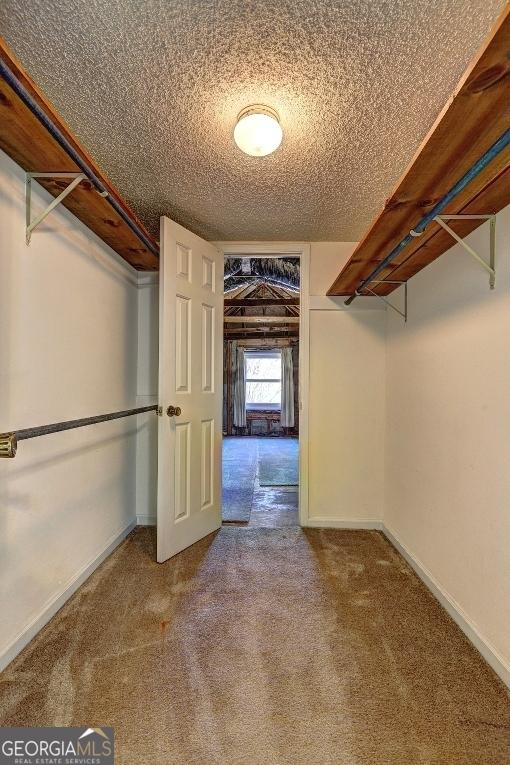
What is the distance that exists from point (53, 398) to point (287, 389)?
7.06 metres

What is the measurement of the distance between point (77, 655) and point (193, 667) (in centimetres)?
46

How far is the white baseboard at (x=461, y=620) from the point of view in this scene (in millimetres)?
1362

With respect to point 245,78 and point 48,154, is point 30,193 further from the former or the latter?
point 245,78

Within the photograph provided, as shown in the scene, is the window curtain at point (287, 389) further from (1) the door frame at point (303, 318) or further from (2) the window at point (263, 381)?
(1) the door frame at point (303, 318)

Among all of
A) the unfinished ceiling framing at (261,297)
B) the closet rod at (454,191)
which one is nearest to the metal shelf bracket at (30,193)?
the closet rod at (454,191)

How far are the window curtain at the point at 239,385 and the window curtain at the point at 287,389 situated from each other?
2.99 feet

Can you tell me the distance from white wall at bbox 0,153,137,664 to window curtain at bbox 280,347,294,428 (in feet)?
20.6

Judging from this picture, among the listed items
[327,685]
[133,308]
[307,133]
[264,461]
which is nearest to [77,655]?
[327,685]

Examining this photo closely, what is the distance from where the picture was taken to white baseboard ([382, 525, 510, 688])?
136cm

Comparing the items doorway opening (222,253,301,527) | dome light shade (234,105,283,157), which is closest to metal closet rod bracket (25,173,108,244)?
dome light shade (234,105,283,157)

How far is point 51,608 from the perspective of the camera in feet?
5.47

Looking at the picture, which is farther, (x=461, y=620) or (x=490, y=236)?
(x=461, y=620)

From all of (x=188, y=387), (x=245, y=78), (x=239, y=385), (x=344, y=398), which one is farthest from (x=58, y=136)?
(x=239, y=385)

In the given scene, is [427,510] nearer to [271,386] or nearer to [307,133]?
[307,133]
